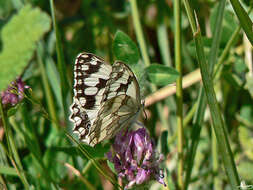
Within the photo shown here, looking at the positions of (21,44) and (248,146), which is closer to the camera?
(21,44)

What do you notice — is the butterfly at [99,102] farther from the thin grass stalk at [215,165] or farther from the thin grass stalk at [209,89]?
the thin grass stalk at [215,165]

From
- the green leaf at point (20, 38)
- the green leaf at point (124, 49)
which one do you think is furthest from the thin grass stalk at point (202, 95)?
the green leaf at point (20, 38)

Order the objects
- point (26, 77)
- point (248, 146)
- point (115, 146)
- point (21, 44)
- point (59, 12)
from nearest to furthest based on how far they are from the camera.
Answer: point (21, 44)
point (115, 146)
point (26, 77)
point (248, 146)
point (59, 12)

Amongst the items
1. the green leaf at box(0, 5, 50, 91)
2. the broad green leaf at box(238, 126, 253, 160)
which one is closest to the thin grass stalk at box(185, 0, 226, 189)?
the broad green leaf at box(238, 126, 253, 160)

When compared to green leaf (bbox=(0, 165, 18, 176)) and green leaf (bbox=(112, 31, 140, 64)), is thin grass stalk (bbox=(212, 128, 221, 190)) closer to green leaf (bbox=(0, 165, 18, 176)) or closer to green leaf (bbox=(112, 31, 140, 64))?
green leaf (bbox=(112, 31, 140, 64))

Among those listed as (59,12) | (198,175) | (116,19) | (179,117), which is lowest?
(198,175)

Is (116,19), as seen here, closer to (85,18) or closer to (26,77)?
(85,18)

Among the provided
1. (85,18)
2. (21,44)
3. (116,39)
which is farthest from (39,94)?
(21,44)

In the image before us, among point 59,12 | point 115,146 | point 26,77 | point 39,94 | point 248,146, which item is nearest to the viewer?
point 115,146
